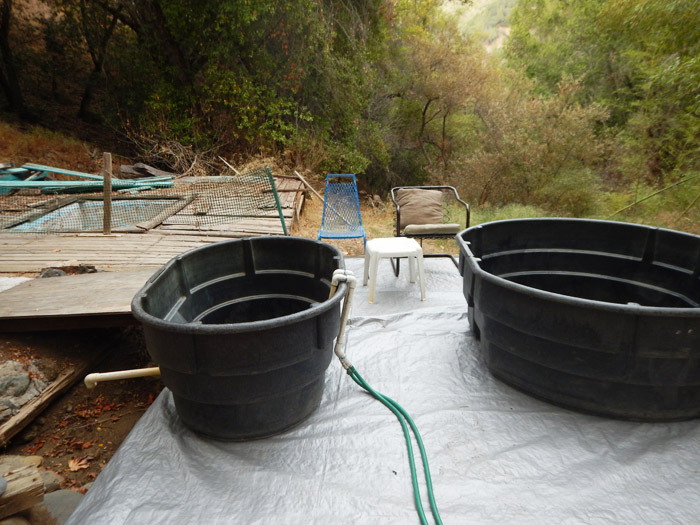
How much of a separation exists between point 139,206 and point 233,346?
4792 mm

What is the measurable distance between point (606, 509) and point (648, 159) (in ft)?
28.5

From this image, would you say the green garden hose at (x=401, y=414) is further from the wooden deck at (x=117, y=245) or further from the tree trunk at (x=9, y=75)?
the tree trunk at (x=9, y=75)

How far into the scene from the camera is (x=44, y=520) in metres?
1.36

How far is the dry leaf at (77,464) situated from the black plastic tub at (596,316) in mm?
2022

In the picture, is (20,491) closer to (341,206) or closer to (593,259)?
(593,259)

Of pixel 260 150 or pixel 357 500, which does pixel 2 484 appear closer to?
pixel 357 500

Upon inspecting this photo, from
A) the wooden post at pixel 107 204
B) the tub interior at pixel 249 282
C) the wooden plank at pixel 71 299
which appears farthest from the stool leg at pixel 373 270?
the wooden post at pixel 107 204

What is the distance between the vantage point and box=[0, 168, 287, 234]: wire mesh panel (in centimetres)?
456

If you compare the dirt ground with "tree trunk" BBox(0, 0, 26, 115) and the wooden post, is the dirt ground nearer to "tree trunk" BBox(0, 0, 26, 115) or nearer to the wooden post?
the wooden post

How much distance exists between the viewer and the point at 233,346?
50.2 inches

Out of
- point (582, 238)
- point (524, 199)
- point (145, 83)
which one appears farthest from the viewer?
point (145, 83)

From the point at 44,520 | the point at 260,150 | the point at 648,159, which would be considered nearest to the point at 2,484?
the point at 44,520

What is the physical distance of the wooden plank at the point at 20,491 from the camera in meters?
1.22

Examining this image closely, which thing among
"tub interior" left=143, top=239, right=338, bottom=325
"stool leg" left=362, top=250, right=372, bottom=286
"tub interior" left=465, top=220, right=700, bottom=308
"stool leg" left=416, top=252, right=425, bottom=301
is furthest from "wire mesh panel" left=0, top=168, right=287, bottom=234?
"tub interior" left=465, top=220, right=700, bottom=308
